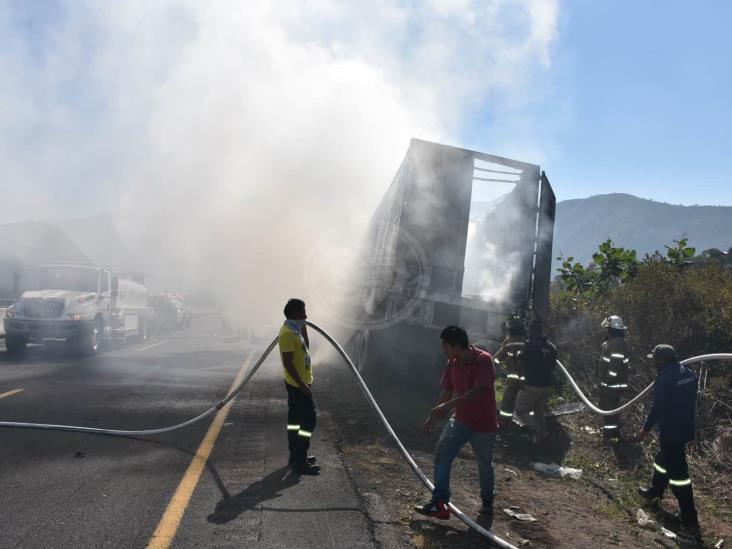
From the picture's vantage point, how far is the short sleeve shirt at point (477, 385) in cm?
514

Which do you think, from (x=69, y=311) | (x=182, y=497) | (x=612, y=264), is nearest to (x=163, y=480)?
(x=182, y=497)

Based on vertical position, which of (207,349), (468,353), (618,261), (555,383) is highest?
(618,261)

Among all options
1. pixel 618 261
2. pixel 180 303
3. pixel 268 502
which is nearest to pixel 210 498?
pixel 268 502

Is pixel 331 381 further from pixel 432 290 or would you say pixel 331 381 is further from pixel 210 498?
pixel 210 498

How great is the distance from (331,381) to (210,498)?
328 inches

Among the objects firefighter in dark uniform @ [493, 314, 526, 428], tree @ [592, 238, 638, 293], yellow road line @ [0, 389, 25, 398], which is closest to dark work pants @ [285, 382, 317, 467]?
firefighter in dark uniform @ [493, 314, 526, 428]

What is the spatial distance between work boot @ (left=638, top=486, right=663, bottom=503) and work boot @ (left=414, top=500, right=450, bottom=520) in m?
2.34

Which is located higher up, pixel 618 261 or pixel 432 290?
pixel 618 261

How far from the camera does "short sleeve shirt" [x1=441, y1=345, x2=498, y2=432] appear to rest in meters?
5.14

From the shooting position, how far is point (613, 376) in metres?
8.49

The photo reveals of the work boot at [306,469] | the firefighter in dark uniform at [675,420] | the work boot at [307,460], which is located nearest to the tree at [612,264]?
the firefighter in dark uniform at [675,420]

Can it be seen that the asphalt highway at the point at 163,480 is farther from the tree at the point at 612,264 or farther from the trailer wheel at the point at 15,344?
the tree at the point at 612,264

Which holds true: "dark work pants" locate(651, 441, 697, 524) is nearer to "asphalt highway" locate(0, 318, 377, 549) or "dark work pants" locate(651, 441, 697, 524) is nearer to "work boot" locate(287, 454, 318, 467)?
"asphalt highway" locate(0, 318, 377, 549)

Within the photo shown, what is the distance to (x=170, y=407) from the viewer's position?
9352mm
